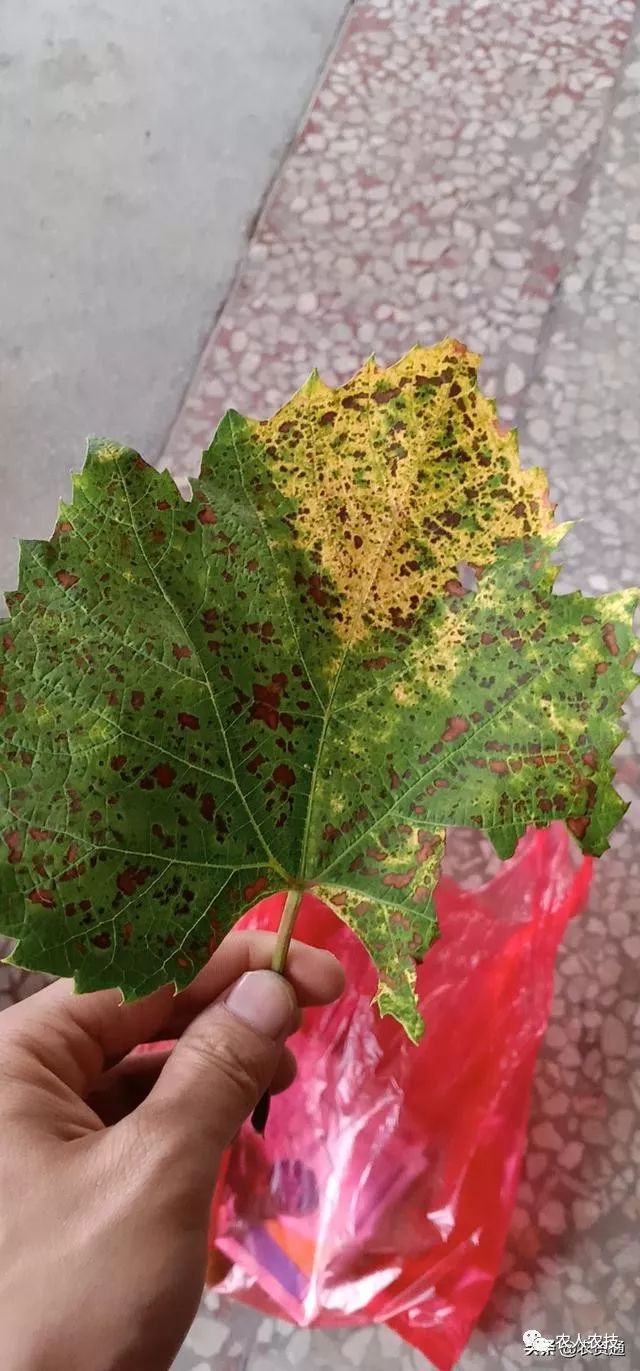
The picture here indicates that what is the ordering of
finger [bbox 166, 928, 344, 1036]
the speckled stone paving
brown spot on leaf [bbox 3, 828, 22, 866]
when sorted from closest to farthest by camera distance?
brown spot on leaf [bbox 3, 828, 22, 866] → finger [bbox 166, 928, 344, 1036] → the speckled stone paving

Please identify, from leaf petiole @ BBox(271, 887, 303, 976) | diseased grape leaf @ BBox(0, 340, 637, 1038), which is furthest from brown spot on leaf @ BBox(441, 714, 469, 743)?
leaf petiole @ BBox(271, 887, 303, 976)

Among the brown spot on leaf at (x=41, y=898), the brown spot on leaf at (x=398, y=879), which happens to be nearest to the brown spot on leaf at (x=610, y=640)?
the brown spot on leaf at (x=398, y=879)

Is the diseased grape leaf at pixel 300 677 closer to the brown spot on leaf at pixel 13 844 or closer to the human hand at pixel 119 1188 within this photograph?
the brown spot on leaf at pixel 13 844

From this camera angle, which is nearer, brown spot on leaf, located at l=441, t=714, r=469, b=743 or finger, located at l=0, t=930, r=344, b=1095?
brown spot on leaf, located at l=441, t=714, r=469, b=743

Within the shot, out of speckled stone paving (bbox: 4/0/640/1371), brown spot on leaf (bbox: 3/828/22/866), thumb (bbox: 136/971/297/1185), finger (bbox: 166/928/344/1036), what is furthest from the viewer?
speckled stone paving (bbox: 4/0/640/1371)

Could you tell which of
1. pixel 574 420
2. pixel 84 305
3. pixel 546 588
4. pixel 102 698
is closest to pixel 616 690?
pixel 546 588

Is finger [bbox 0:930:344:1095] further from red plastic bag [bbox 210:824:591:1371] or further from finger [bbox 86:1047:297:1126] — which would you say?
red plastic bag [bbox 210:824:591:1371]
